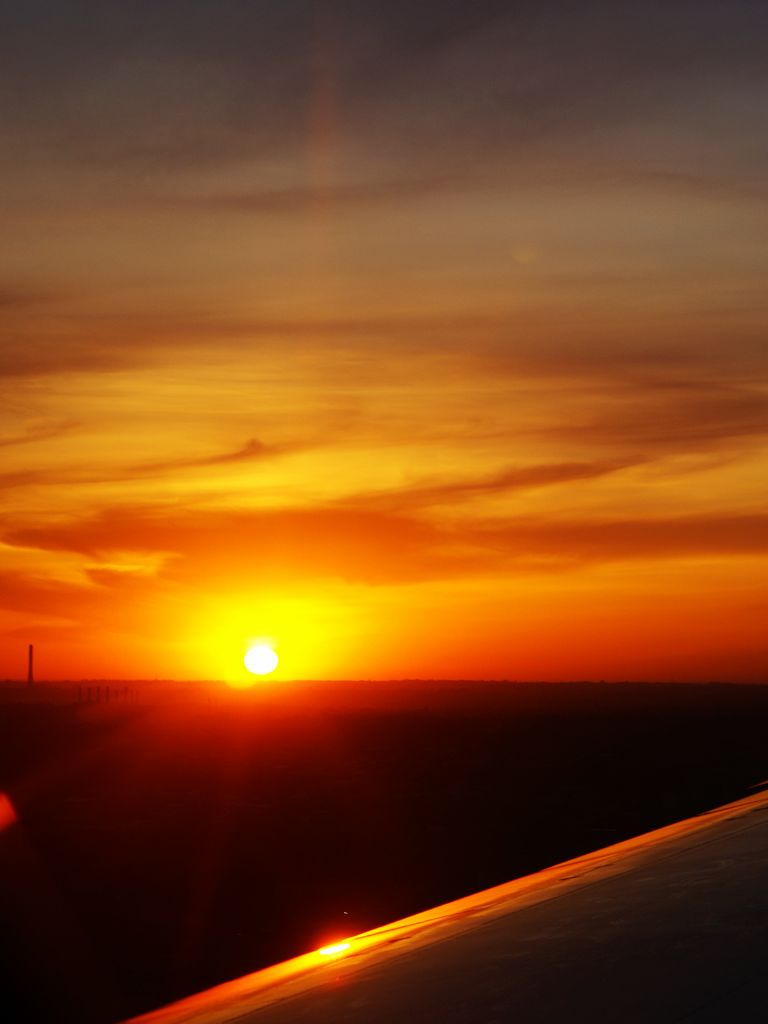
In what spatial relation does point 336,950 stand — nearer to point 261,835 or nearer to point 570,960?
point 570,960

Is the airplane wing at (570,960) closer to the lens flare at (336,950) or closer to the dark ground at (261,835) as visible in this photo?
the lens flare at (336,950)

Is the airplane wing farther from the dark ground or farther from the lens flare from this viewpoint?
the dark ground

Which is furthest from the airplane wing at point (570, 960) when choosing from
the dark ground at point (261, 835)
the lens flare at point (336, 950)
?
the dark ground at point (261, 835)

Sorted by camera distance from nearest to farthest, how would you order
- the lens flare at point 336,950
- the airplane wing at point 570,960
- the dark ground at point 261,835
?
the airplane wing at point 570,960 → the lens flare at point 336,950 → the dark ground at point 261,835

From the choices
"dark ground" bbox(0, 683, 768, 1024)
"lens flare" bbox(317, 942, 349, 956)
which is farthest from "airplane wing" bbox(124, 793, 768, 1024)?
"dark ground" bbox(0, 683, 768, 1024)

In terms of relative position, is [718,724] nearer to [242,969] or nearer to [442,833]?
[442,833]

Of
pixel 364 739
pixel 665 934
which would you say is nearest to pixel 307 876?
pixel 665 934
